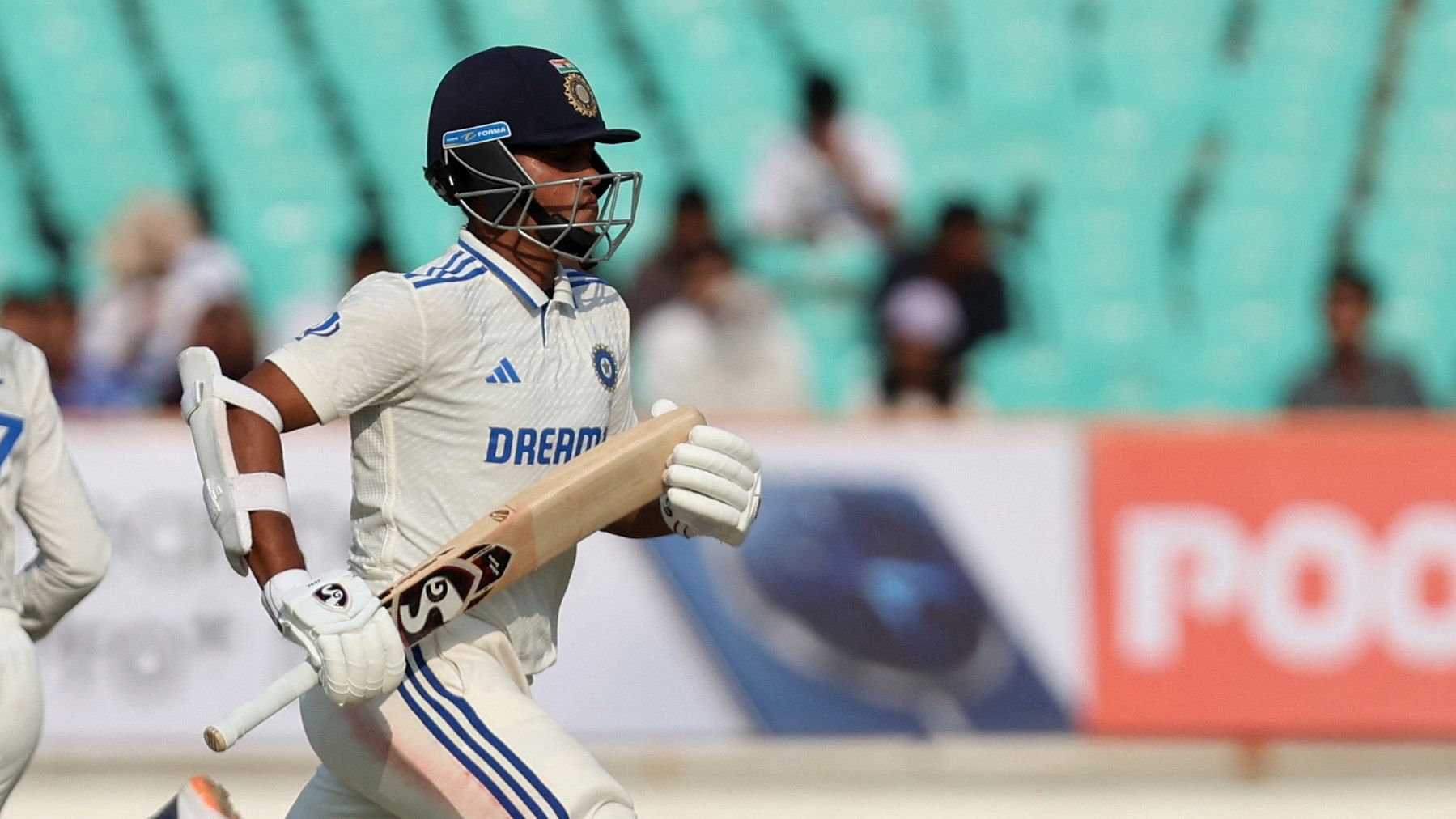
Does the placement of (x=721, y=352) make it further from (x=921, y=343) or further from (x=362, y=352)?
(x=362, y=352)

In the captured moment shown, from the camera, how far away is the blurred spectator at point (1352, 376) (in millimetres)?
8266

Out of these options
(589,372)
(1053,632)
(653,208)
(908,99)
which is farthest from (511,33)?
(589,372)

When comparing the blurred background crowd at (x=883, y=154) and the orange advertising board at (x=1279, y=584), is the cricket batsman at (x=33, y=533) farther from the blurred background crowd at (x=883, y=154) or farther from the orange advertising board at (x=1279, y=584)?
the blurred background crowd at (x=883, y=154)

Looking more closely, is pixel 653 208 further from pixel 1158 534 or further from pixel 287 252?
pixel 1158 534

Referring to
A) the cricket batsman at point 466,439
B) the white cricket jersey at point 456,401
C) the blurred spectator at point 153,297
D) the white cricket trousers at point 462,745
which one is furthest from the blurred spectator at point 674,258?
the white cricket trousers at point 462,745

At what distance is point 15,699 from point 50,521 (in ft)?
1.16

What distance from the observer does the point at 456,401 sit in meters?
3.49

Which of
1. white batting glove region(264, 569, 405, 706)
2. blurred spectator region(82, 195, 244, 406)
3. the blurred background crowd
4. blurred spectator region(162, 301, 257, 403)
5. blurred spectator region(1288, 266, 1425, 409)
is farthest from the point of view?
the blurred background crowd

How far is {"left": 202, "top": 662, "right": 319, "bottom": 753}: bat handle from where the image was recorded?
3.09 metres

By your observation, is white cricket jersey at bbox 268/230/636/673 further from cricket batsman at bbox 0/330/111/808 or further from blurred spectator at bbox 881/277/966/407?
blurred spectator at bbox 881/277/966/407

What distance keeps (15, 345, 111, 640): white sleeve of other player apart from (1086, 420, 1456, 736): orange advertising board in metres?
4.11

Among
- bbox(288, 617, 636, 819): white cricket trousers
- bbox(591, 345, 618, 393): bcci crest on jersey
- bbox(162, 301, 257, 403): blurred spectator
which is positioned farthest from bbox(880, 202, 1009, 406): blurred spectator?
bbox(288, 617, 636, 819): white cricket trousers

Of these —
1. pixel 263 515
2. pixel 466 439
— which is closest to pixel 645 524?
pixel 466 439

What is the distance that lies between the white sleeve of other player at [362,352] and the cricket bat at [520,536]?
278mm
